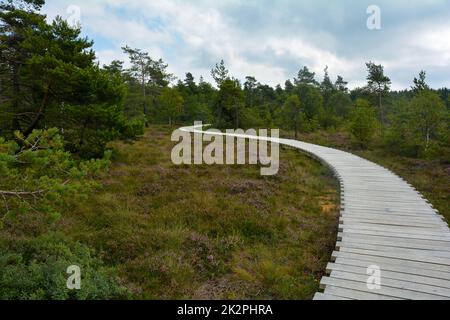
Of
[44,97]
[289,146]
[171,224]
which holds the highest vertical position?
[44,97]

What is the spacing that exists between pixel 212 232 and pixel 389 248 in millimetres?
4291

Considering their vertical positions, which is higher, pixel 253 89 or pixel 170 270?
pixel 253 89

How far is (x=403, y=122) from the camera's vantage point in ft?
67.7

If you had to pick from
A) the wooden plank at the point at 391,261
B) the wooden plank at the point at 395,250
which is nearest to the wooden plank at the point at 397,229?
the wooden plank at the point at 395,250

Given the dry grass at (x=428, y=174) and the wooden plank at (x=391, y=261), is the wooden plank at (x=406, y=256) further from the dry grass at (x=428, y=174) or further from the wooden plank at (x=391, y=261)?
the dry grass at (x=428, y=174)

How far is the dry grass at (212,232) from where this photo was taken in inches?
220

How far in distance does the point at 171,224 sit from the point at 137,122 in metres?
8.70

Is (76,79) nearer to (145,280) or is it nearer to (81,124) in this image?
(81,124)

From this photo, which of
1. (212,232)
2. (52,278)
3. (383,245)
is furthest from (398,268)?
(52,278)

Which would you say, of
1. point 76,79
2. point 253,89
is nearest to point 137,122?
point 76,79

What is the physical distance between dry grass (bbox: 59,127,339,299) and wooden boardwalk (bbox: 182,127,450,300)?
689mm

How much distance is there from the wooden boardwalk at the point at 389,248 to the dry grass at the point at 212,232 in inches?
27.1

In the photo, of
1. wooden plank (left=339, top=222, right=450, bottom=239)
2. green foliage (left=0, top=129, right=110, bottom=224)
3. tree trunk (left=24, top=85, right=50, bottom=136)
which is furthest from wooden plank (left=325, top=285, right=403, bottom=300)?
tree trunk (left=24, top=85, right=50, bottom=136)
